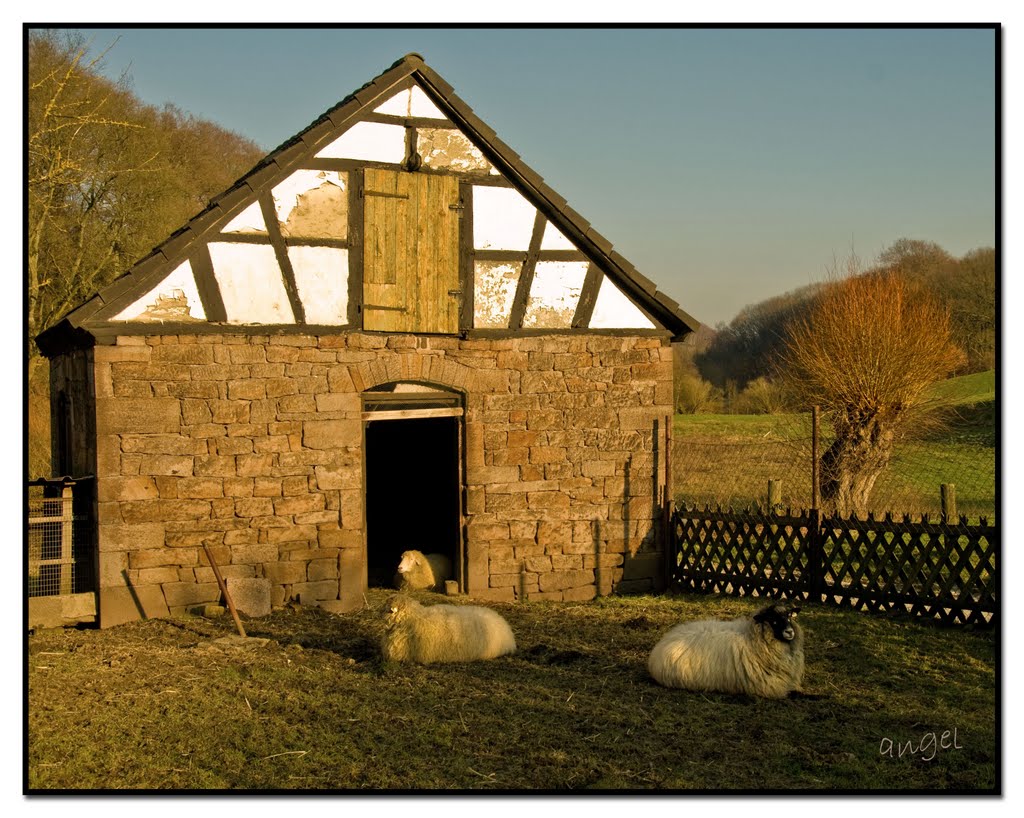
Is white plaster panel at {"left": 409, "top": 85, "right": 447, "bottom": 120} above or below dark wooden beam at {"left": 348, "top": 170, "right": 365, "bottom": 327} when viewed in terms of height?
above

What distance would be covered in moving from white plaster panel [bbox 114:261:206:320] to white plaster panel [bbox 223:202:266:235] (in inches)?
26.8

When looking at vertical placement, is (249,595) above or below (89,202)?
below

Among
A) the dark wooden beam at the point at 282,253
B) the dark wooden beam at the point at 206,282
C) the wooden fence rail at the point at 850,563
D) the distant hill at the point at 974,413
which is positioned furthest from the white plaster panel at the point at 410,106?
the distant hill at the point at 974,413

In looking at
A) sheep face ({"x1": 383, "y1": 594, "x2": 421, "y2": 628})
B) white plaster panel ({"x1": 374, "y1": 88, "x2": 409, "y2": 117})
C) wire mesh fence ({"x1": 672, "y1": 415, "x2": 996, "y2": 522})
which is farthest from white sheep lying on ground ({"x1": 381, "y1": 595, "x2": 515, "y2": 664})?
wire mesh fence ({"x1": 672, "y1": 415, "x2": 996, "y2": 522})

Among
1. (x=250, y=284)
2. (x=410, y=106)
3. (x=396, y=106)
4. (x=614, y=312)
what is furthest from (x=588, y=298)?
(x=250, y=284)

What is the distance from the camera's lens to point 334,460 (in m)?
11.4

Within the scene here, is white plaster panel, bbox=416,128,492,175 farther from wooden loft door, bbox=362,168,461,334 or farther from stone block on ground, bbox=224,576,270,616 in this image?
stone block on ground, bbox=224,576,270,616

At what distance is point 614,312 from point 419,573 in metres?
4.29

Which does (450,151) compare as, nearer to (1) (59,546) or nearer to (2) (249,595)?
(2) (249,595)

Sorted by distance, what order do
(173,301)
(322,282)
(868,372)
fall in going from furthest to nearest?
(868,372)
(322,282)
(173,301)

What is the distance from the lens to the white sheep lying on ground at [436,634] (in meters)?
8.95

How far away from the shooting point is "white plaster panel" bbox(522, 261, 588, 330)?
1236 cm

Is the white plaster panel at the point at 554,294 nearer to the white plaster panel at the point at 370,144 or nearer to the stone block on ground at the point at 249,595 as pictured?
the white plaster panel at the point at 370,144

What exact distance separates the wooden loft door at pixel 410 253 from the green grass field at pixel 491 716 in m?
3.77
